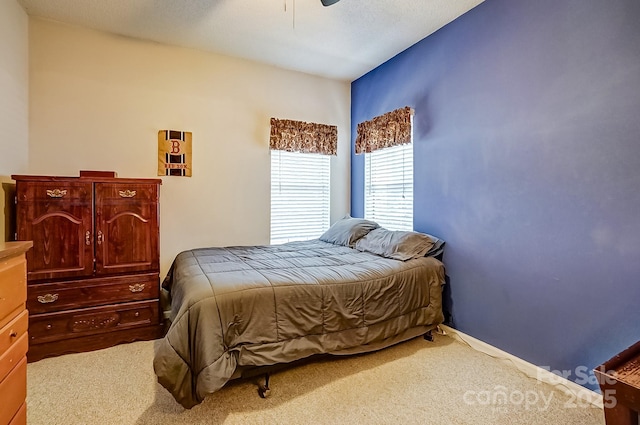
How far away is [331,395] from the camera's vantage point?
6.28 ft

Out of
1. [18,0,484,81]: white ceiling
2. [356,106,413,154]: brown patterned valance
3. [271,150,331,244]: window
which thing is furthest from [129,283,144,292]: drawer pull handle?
[356,106,413,154]: brown patterned valance

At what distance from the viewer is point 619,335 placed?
1772mm

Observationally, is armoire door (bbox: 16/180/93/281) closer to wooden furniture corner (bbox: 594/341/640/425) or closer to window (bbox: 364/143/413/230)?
window (bbox: 364/143/413/230)

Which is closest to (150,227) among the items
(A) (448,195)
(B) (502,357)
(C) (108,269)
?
(C) (108,269)

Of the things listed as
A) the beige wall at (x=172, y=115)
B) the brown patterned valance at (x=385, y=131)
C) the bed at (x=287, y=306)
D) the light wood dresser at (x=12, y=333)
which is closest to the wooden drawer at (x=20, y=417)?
the light wood dresser at (x=12, y=333)

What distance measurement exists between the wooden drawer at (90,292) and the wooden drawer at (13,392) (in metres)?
1.37

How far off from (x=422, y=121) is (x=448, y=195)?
821 mm

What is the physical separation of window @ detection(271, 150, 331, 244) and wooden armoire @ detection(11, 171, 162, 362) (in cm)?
142

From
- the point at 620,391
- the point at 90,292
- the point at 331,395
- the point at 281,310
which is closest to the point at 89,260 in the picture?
the point at 90,292

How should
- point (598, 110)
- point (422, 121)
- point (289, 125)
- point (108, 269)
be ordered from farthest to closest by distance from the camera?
point (289, 125) < point (422, 121) < point (108, 269) < point (598, 110)

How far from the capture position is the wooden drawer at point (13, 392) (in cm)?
111

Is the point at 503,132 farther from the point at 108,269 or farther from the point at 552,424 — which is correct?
the point at 108,269

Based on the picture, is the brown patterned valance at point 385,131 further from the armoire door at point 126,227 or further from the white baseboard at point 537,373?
the armoire door at point 126,227

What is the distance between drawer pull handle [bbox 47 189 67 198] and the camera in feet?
7.85
